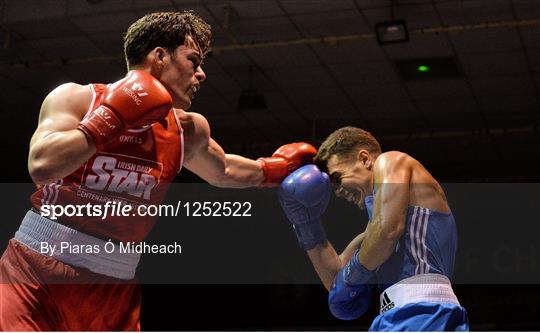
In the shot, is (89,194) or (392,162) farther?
(392,162)

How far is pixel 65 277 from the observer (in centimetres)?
230

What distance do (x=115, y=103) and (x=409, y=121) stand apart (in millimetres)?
7310

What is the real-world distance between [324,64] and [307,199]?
15.0 feet

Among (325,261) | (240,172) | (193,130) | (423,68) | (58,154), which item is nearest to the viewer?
(58,154)

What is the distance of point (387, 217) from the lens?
300 cm

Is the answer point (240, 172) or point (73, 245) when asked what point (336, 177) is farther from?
point (73, 245)

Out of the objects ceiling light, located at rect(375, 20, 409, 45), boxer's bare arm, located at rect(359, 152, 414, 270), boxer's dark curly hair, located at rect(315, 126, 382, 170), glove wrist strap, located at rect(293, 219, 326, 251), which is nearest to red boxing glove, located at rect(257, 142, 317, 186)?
boxer's dark curly hair, located at rect(315, 126, 382, 170)

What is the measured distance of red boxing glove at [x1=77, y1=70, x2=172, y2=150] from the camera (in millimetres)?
2188

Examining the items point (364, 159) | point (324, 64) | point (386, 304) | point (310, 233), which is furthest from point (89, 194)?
point (324, 64)

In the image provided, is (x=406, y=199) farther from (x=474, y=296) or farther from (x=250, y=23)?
(x=474, y=296)

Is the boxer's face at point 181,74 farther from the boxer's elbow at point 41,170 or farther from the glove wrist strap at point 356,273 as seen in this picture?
the glove wrist strap at point 356,273

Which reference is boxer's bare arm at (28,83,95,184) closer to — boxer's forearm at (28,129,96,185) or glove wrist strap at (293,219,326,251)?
boxer's forearm at (28,129,96,185)

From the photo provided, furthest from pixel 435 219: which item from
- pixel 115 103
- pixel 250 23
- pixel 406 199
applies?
pixel 250 23

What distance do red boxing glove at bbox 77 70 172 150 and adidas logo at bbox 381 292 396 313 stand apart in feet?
4.13
